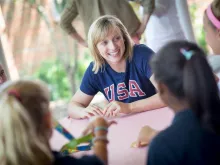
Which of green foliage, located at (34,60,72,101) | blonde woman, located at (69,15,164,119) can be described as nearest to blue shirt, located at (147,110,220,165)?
blonde woman, located at (69,15,164,119)

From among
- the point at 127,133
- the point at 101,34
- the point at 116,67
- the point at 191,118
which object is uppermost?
the point at 101,34

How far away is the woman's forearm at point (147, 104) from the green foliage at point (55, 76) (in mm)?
1853

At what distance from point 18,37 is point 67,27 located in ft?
3.07

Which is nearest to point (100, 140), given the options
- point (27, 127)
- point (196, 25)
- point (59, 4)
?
point (27, 127)

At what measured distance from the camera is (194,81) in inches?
30.6

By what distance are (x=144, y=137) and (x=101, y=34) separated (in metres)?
0.66

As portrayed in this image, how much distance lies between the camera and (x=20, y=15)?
2934 mm

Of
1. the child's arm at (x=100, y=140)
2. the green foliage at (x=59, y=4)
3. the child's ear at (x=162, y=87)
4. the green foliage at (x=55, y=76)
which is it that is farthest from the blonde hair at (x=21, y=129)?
the green foliage at (x=55, y=76)

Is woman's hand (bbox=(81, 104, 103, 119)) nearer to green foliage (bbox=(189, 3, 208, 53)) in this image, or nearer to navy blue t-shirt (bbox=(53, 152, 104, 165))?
navy blue t-shirt (bbox=(53, 152, 104, 165))

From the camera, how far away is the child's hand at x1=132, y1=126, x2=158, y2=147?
1.06 metres

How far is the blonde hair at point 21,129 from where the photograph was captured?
720 millimetres

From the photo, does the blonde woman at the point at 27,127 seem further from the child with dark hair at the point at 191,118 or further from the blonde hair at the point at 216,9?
the blonde hair at the point at 216,9

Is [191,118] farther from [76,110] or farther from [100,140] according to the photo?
[76,110]

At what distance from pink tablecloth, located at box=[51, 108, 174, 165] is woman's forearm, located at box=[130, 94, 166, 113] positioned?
0.03 metres
